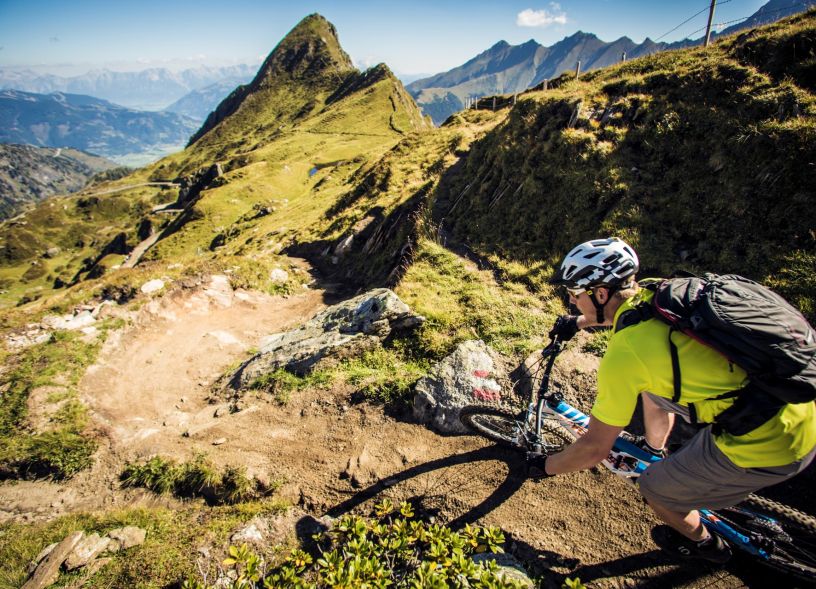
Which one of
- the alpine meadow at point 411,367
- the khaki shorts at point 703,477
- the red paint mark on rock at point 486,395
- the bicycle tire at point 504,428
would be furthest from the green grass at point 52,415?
the khaki shorts at point 703,477

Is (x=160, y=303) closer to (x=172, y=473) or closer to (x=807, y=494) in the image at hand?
(x=172, y=473)

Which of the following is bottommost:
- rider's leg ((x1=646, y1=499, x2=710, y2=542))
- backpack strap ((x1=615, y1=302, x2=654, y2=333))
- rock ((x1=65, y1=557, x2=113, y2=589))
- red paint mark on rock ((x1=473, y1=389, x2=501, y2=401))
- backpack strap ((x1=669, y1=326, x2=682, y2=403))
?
rock ((x1=65, y1=557, x2=113, y2=589))

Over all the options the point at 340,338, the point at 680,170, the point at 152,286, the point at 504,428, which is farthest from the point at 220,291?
the point at 680,170

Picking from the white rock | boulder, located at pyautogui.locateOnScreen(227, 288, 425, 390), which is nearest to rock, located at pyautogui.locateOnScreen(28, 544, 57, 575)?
the white rock

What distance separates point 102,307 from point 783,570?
21152mm

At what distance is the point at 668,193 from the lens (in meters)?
11.2

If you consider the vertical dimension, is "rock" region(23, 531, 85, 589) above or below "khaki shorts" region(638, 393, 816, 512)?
below

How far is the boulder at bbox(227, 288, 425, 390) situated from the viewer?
1029 centimetres

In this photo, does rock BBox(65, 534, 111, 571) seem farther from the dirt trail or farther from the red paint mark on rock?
the red paint mark on rock

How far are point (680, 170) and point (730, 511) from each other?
34.5 feet

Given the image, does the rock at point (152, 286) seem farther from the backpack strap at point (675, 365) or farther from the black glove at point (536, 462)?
the backpack strap at point (675, 365)

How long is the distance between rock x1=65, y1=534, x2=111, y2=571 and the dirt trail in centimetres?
142

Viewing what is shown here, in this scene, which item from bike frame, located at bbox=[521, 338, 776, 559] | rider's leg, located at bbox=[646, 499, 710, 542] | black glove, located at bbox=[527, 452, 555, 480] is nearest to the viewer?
rider's leg, located at bbox=[646, 499, 710, 542]

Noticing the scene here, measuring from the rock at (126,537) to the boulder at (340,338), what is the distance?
4.80m
